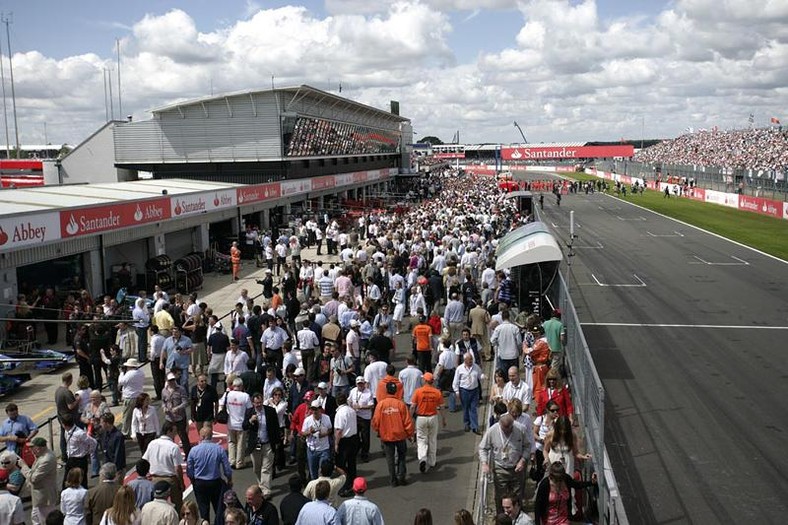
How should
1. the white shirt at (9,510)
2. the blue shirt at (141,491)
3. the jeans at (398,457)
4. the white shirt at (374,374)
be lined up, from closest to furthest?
the white shirt at (9,510) → the blue shirt at (141,491) → the jeans at (398,457) → the white shirt at (374,374)

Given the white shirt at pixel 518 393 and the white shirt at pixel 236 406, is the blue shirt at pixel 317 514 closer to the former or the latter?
the white shirt at pixel 236 406

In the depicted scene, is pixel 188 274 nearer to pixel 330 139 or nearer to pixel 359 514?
pixel 359 514

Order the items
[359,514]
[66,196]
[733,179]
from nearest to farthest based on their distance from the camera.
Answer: [359,514] < [66,196] < [733,179]

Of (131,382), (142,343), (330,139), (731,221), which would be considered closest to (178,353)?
(131,382)

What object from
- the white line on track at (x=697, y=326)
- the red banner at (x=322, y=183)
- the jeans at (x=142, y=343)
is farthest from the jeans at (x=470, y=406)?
the red banner at (x=322, y=183)

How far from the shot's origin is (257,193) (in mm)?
35562

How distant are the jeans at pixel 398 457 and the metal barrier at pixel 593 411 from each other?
2423mm

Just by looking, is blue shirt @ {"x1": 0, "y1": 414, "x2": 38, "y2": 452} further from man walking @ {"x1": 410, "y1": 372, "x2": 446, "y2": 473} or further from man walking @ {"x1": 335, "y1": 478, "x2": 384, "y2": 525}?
man walking @ {"x1": 410, "y1": 372, "x2": 446, "y2": 473}

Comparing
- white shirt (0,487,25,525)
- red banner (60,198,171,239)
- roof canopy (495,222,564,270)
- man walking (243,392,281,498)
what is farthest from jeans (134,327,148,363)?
roof canopy (495,222,564,270)

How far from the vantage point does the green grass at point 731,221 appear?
3796 cm

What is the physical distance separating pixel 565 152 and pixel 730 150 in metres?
44.7


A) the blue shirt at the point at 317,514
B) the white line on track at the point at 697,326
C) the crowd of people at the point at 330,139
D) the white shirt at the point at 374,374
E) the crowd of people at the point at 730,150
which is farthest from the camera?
the crowd of people at the point at 730,150

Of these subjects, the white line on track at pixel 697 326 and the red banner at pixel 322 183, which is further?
the red banner at pixel 322 183

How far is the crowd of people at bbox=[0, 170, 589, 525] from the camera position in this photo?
7.29 m
